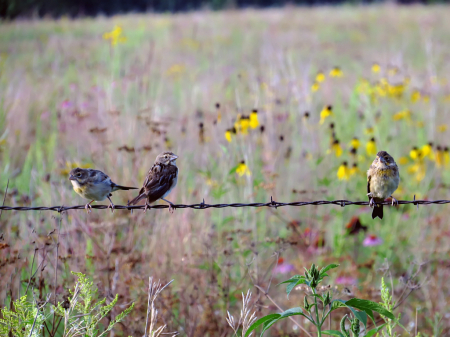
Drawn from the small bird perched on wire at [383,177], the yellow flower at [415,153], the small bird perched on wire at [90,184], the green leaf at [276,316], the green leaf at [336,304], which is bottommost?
the green leaf at [276,316]

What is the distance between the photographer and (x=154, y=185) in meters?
3.49

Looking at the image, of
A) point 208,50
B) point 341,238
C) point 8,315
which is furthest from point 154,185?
point 208,50

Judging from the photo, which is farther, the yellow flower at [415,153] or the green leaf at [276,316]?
the yellow flower at [415,153]

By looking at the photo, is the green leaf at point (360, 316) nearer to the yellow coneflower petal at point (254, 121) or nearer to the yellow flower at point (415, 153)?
the yellow coneflower petal at point (254, 121)

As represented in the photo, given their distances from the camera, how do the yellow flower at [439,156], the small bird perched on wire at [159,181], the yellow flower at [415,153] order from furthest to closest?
1. the yellow flower at [439,156]
2. the yellow flower at [415,153]
3. the small bird perched on wire at [159,181]

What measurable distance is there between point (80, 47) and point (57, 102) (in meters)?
6.65

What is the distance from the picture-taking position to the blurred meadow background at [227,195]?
3.89 meters

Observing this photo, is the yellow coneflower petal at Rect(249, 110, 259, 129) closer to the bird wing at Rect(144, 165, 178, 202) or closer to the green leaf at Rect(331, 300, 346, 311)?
the bird wing at Rect(144, 165, 178, 202)

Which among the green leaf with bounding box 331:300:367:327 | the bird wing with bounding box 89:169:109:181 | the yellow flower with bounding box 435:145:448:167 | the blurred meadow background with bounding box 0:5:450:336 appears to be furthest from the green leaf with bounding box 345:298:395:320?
the yellow flower with bounding box 435:145:448:167

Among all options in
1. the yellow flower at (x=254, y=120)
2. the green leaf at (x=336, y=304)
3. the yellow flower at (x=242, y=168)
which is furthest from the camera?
the yellow flower at (x=254, y=120)

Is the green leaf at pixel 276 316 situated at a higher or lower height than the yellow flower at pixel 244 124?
lower

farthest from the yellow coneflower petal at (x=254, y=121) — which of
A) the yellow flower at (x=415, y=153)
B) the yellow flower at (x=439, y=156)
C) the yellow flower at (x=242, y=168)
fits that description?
the yellow flower at (x=439, y=156)

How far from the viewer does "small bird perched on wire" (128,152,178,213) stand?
11.4 ft

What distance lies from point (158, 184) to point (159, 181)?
1.0 inches
